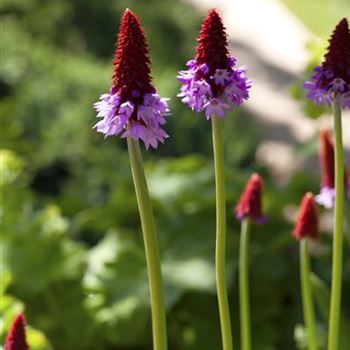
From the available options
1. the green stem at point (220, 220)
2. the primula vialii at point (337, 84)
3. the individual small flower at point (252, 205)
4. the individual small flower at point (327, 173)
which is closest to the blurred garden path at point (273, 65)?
the individual small flower at point (327, 173)

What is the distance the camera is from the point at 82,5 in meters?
9.46

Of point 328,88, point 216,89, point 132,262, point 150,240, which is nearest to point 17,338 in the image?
point 150,240

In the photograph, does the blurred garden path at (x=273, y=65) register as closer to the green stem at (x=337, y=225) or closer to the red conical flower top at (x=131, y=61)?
the green stem at (x=337, y=225)

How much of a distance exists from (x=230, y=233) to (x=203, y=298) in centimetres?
30

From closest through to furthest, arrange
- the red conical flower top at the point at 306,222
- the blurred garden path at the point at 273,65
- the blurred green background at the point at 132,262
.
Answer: the red conical flower top at the point at 306,222
the blurred green background at the point at 132,262
the blurred garden path at the point at 273,65

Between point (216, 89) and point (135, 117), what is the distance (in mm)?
147

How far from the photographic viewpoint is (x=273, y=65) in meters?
10.8

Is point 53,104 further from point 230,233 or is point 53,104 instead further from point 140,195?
point 140,195

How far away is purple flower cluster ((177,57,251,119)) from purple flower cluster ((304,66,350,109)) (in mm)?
214

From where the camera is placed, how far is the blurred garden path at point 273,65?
8.37 meters

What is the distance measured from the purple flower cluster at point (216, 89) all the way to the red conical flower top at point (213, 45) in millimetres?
10

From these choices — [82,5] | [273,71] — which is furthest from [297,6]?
[82,5]

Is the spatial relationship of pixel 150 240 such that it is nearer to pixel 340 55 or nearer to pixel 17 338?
pixel 17 338

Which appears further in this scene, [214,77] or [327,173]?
[327,173]
